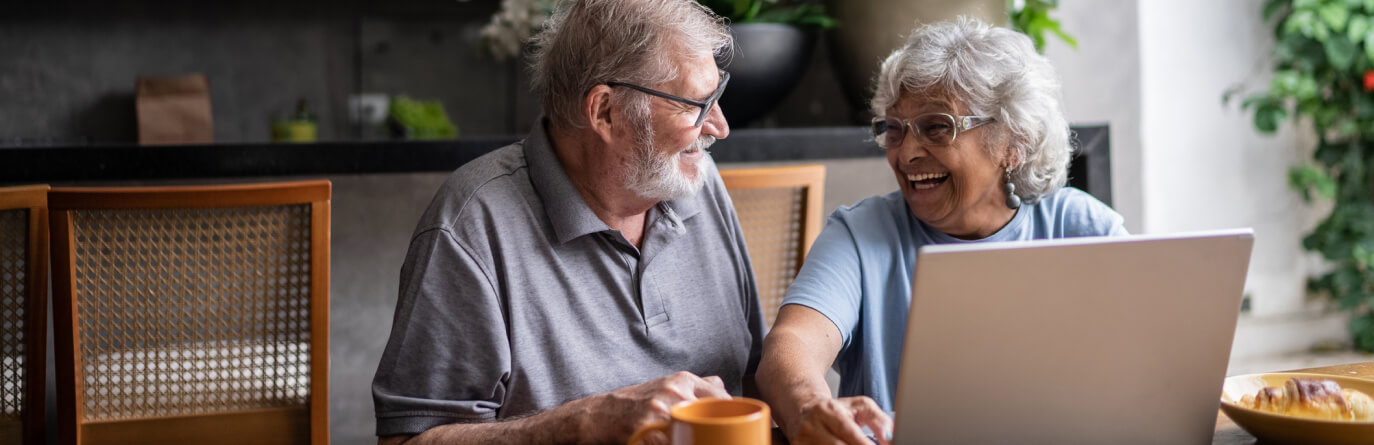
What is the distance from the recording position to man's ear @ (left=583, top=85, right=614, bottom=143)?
1330 mm

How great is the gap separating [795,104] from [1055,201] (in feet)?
5.81

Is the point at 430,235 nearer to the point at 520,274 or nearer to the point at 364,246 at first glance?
the point at 520,274

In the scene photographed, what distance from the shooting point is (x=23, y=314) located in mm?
1559

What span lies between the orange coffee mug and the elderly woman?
0.53m

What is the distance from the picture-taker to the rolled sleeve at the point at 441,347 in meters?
1.17

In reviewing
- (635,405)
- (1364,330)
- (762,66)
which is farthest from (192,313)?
(1364,330)

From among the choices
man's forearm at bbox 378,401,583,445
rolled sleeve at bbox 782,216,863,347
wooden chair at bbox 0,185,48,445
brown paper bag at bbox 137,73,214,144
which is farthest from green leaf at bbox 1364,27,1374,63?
wooden chair at bbox 0,185,48,445

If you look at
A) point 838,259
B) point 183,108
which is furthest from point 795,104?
point 838,259

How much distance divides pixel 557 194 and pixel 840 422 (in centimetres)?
50

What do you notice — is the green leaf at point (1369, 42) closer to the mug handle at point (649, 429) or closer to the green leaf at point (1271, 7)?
the green leaf at point (1271, 7)

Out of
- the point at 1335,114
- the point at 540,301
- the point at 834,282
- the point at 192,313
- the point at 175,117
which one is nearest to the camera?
the point at 540,301

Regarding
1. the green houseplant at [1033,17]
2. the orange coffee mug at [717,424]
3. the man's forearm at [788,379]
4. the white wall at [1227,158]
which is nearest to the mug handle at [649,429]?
the orange coffee mug at [717,424]

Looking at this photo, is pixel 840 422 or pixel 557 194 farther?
pixel 557 194

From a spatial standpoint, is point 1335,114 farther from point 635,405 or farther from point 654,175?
point 635,405
